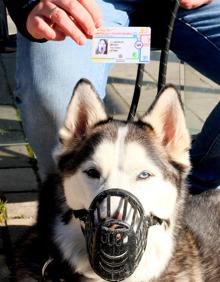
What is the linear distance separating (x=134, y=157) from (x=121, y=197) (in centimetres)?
29

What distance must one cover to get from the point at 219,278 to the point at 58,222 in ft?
3.07

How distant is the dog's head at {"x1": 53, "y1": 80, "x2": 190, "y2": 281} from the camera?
252 cm

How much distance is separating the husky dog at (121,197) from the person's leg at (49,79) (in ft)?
1.23

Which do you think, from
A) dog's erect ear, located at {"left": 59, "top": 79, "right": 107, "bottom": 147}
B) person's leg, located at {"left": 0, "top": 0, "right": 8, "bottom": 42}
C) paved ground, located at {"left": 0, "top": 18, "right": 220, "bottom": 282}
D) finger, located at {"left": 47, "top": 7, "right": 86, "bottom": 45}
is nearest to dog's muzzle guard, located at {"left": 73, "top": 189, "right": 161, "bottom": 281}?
dog's erect ear, located at {"left": 59, "top": 79, "right": 107, "bottom": 147}

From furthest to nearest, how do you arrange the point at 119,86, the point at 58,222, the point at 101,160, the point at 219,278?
the point at 119,86, the point at 219,278, the point at 58,222, the point at 101,160

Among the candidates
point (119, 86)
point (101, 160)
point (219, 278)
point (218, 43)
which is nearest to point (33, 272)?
point (101, 160)

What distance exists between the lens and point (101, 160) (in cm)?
254

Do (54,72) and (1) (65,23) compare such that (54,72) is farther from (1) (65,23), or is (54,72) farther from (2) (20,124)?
(2) (20,124)

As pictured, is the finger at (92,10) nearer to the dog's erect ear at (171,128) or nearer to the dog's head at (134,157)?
the dog's head at (134,157)

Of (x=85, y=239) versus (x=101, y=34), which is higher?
(x=101, y=34)

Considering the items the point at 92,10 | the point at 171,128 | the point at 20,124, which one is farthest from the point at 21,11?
the point at 20,124

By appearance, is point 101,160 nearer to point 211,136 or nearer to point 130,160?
point 130,160

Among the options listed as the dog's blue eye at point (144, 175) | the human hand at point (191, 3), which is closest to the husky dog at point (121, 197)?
→ the dog's blue eye at point (144, 175)

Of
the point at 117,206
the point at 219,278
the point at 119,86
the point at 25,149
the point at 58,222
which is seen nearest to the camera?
the point at 117,206
